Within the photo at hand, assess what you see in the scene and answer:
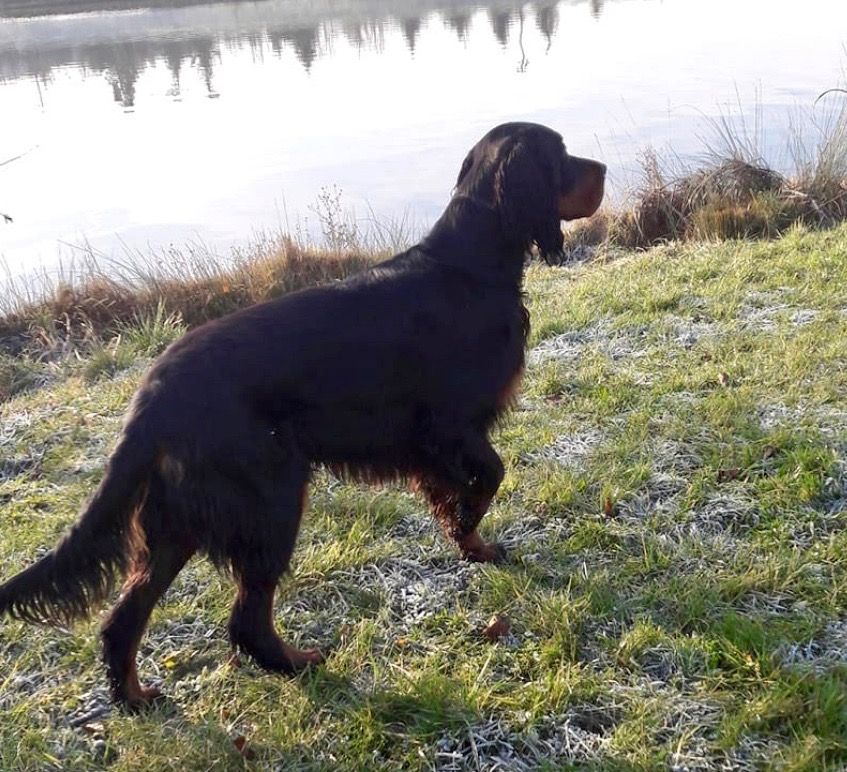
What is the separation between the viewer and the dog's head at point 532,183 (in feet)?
10.3

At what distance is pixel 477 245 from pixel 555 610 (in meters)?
1.28

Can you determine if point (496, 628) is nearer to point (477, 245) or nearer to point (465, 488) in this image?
point (465, 488)

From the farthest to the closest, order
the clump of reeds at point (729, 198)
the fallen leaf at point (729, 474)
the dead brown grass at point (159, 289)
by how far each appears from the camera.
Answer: the clump of reeds at point (729, 198)
the dead brown grass at point (159, 289)
the fallen leaf at point (729, 474)

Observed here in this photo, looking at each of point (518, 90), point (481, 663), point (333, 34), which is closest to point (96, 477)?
point (481, 663)

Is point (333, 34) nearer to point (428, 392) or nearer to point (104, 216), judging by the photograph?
point (104, 216)

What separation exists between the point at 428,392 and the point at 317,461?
1.42ft

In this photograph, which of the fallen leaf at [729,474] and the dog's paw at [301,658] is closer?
the dog's paw at [301,658]

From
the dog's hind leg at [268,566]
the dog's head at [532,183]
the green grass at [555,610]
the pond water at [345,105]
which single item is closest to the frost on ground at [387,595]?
the green grass at [555,610]

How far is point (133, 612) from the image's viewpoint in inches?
99.2

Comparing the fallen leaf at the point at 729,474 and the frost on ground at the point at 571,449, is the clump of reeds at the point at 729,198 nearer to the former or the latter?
the frost on ground at the point at 571,449

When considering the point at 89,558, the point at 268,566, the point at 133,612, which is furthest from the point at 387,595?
the point at 89,558

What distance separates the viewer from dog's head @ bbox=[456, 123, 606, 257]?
123 inches

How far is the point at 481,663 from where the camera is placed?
2617 millimetres

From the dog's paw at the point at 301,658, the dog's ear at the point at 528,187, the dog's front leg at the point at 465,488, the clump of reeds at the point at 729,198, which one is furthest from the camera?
the clump of reeds at the point at 729,198
